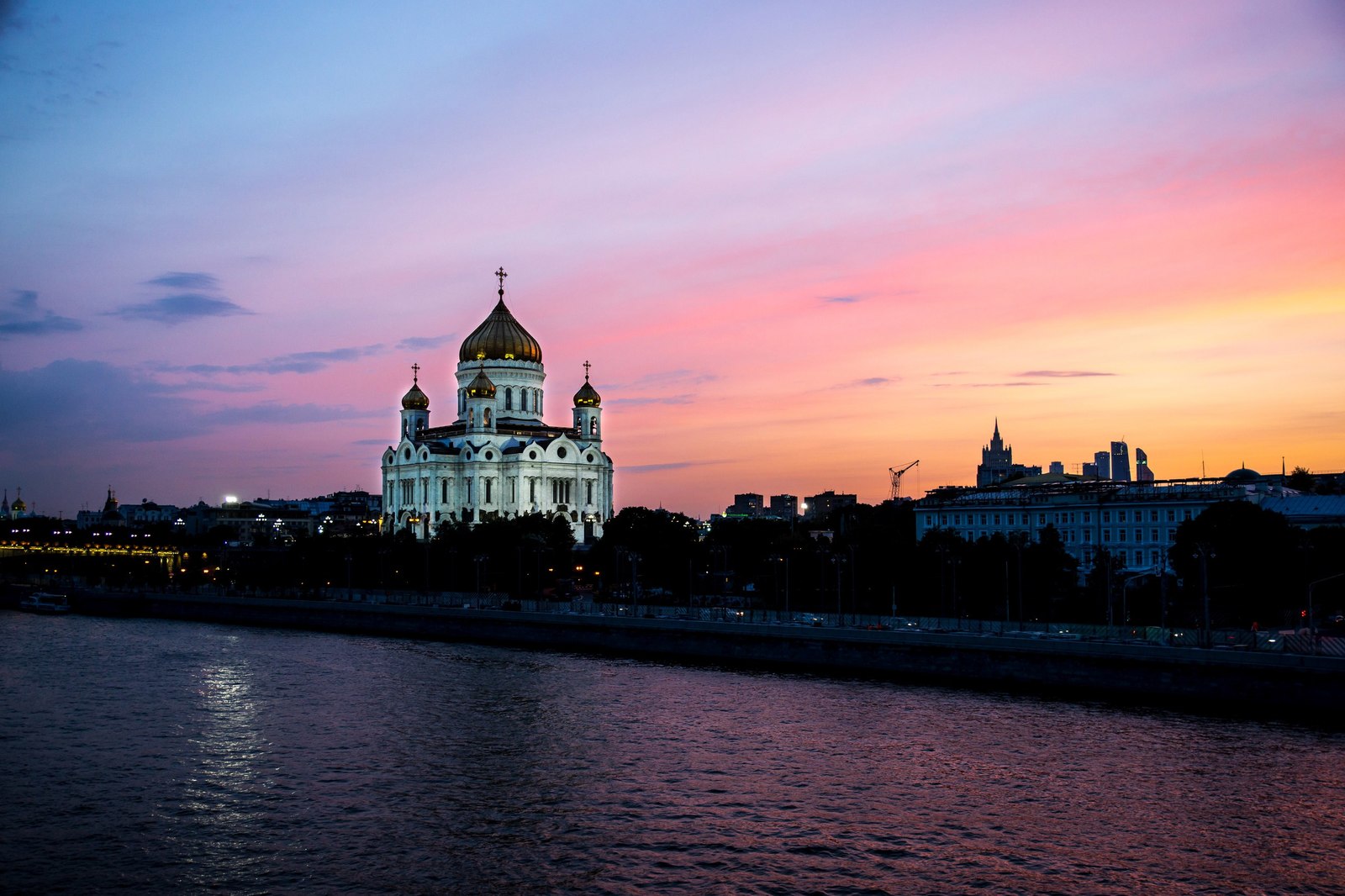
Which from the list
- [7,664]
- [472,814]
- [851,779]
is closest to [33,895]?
[472,814]

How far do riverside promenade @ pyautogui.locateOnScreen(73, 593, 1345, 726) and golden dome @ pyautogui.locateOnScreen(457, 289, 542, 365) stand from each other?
54.0 meters

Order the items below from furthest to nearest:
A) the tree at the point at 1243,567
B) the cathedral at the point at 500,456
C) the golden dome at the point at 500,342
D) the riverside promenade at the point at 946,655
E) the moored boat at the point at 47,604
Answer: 1. the golden dome at the point at 500,342
2. the cathedral at the point at 500,456
3. the moored boat at the point at 47,604
4. the tree at the point at 1243,567
5. the riverside promenade at the point at 946,655

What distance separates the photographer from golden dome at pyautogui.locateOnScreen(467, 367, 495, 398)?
128875 millimetres

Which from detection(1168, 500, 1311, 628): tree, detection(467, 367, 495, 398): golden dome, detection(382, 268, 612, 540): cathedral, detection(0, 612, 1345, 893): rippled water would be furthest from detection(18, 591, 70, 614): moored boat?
detection(1168, 500, 1311, 628): tree

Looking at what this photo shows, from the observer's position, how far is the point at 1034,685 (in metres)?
51.6

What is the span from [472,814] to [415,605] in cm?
5237

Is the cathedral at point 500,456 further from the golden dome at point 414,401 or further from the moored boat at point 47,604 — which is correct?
the moored boat at point 47,604

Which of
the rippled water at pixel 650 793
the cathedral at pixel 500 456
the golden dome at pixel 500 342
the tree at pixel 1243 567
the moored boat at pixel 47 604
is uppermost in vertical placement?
the golden dome at pixel 500 342

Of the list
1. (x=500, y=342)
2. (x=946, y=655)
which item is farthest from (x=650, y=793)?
(x=500, y=342)

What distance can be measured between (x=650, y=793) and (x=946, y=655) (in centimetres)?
2306

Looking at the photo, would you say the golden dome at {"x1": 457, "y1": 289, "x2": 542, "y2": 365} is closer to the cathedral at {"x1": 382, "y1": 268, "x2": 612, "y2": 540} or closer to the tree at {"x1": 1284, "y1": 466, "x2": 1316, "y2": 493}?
the cathedral at {"x1": 382, "y1": 268, "x2": 612, "y2": 540}

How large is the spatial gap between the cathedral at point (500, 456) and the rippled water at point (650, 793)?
72052 millimetres

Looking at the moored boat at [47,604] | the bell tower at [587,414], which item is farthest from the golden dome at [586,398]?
the moored boat at [47,604]

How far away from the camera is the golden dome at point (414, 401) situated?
143m
